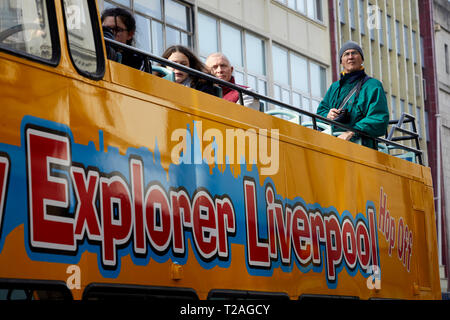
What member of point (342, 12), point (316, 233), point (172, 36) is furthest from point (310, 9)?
point (316, 233)

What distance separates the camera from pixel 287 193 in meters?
8.20

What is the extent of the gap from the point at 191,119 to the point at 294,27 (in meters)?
24.7

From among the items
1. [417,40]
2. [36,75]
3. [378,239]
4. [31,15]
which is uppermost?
[417,40]

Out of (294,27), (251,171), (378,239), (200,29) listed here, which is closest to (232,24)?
(200,29)

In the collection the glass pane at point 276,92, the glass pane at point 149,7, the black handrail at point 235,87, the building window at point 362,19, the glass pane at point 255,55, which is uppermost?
the building window at point 362,19

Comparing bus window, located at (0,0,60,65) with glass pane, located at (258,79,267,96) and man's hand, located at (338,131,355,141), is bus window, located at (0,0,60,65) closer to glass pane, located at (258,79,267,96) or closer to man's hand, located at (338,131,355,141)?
man's hand, located at (338,131,355,141)

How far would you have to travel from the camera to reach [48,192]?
209 inches

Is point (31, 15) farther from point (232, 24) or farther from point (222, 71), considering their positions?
point (232, 24)

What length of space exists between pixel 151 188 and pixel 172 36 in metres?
16.8

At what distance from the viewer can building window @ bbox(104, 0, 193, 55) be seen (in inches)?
834

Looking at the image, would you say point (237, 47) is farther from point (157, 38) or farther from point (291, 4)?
point (157, 38)

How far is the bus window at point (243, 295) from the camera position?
22.8 feet

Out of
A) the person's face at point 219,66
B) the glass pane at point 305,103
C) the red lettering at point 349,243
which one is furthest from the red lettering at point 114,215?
the glass pane at point 305,103

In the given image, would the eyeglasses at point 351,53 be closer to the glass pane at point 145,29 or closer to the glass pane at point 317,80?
the glass pane at point 145,29
